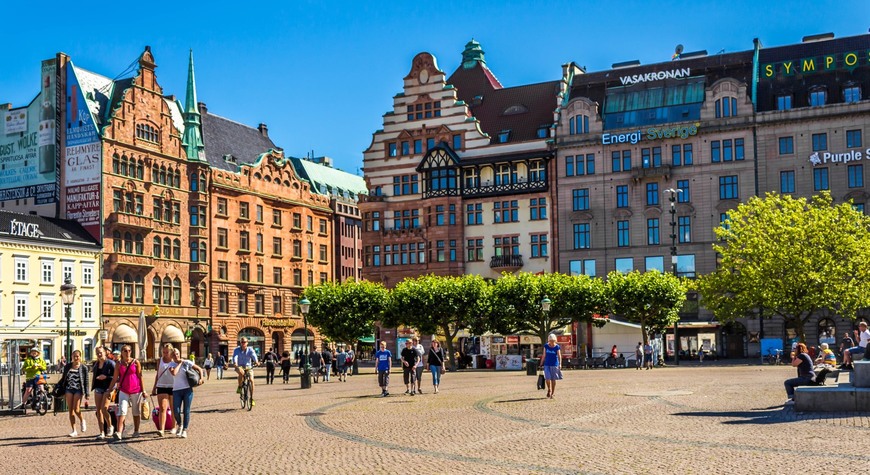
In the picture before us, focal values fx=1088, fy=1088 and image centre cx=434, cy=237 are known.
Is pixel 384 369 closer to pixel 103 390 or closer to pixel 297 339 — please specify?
pixel 103 390

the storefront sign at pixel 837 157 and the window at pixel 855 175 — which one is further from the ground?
the storefront sign at pixel 837 157

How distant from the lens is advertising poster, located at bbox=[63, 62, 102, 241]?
260 feet

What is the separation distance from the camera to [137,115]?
83000 mm

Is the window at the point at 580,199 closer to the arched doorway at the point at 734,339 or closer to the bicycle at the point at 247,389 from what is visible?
the arched doorway at the point at 734,339

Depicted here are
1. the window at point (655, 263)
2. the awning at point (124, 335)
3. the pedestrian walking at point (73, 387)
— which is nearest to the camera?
the pedestrian walking at point (73, 387)

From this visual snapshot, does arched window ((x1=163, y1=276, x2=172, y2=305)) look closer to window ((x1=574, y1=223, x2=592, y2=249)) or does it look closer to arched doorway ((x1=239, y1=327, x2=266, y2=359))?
arched doorway ((x1=239, y1=327, x2=266, y2=359))

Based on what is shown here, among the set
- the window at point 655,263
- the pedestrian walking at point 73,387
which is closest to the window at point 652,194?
the window at point 655,263

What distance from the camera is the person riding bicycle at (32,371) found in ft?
101

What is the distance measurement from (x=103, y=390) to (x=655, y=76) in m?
64.0

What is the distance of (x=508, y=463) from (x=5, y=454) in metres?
9.49

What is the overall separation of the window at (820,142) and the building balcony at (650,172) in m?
9.81

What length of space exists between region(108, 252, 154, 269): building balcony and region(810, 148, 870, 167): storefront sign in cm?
4899

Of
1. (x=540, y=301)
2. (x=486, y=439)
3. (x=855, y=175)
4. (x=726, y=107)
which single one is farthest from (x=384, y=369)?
(x=855, y=175)

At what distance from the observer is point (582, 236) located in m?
79.8
